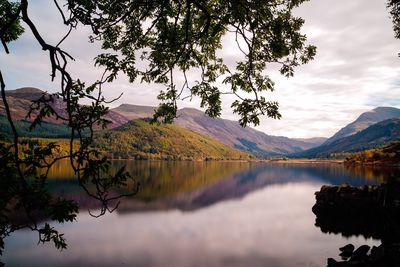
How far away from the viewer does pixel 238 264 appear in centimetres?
3897

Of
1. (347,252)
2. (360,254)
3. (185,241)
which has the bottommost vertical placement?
(185,241)

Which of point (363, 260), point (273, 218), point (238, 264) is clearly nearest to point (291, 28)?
point (363, 260)

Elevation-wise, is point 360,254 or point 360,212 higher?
point 360,254

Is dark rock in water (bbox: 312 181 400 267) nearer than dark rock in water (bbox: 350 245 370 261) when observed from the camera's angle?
No

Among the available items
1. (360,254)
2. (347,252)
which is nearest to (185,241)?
(347,252)

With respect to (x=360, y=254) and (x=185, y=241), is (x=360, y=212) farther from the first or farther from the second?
(x=185, y=241)

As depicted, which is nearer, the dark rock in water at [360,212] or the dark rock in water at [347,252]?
the dark rock in water at [347,252]

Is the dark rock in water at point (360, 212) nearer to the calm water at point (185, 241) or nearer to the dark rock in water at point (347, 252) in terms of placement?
the dark rock in water at point (347, 252)

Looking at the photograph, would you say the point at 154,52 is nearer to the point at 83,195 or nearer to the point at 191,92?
the point at 191,92

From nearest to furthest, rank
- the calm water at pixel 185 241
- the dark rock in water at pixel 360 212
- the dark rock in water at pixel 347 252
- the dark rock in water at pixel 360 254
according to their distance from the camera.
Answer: the dark rock in water at pixel 360 254, the dark rock in water at pixel 347 252, the calm water at pixel 185 241, the dark rock in water at pixel 360 212

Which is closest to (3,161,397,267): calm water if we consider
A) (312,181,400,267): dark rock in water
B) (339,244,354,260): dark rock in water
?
(339,244,354,260): dark rock in water

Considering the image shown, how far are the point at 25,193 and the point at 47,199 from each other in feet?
2.00

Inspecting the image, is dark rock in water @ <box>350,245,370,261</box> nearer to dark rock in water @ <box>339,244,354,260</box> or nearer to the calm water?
dark rock in water @ <box>339,244,354,260</box>

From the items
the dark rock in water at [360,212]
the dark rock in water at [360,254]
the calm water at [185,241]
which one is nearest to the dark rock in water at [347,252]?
the dark rock in water at [360,212]
